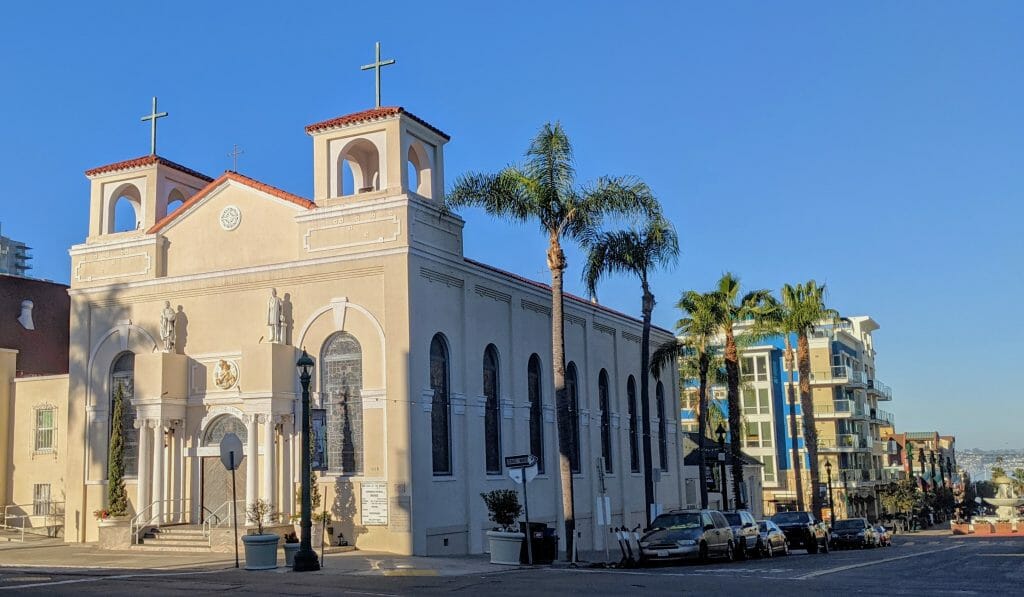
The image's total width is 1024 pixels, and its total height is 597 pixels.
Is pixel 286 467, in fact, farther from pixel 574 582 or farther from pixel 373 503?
pixel 574 582

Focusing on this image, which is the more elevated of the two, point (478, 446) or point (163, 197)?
point (163, 197)

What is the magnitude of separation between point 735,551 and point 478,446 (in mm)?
7982

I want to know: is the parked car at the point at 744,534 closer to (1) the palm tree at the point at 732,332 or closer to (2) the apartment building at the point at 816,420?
(1) the palm tree at the point at 732,332

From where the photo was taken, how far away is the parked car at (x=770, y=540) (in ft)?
97.0

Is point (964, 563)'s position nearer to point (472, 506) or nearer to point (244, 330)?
point (472, 506)

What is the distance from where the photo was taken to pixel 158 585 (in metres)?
18.0

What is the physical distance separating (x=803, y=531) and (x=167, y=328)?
2254 cm

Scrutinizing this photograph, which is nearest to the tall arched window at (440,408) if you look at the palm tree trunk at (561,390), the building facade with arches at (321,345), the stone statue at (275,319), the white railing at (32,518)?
the building facade with arches at (321,345)

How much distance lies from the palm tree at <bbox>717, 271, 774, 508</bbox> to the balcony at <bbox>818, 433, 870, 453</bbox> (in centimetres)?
4736

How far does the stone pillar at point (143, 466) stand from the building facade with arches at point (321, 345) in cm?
6

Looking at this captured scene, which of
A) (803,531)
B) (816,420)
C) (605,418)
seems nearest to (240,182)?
(605,418)

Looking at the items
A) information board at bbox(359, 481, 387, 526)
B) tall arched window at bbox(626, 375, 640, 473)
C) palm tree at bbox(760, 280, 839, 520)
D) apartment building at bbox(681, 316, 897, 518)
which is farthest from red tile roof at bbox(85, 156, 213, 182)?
apartment building at bbox(681, 316, 897, 518)

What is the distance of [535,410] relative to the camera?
34.8m

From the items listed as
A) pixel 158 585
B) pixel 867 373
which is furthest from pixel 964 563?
pixel 867 373
